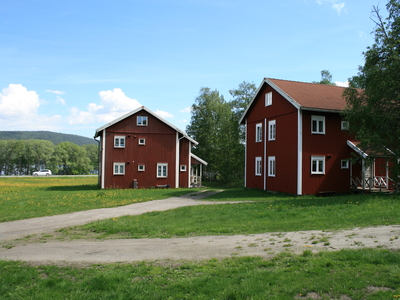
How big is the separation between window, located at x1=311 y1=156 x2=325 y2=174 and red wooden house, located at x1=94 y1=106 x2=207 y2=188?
50.4 ft

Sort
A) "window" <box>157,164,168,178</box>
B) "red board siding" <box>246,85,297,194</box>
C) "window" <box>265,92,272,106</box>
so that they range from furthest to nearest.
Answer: "window" <box>157,164,168,178</box> → "window" <box>265,92,272,106</box> → "red board siding" <box>246,85,297,194</box>

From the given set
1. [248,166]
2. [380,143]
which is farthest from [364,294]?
[248,166]

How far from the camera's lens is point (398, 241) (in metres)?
8.59

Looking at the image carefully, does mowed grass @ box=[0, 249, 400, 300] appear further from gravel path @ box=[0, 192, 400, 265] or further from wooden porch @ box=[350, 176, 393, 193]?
wooden porch @ box=[350, 176, 393, 193]

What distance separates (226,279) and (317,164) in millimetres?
21384

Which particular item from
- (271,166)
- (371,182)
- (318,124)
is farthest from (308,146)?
(371,182)

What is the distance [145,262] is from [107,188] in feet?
93.6

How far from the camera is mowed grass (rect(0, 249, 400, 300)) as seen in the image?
5535mm

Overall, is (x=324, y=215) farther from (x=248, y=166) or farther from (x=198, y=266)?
(x=248, y=166)

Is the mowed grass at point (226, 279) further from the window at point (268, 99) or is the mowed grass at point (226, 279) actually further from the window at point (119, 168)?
the window at point (119, 168)

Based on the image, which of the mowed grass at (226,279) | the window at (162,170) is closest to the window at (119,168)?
the window at (162,170)

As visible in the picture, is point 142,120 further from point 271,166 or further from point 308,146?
point 308,146

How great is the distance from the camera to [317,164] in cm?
2597

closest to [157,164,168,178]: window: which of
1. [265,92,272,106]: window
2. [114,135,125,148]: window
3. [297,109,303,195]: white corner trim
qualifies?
[114,135,125,148]: window
